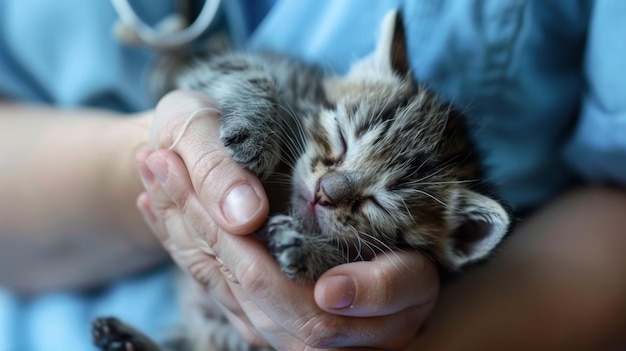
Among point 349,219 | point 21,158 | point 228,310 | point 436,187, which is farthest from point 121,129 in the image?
point 436,187

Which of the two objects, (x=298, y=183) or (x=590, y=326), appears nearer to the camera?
(x=298, y=183)

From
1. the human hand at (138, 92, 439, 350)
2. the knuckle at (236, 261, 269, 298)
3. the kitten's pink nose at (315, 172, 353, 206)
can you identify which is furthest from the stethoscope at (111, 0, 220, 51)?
the knuckle at (236, 261, 269, 298)

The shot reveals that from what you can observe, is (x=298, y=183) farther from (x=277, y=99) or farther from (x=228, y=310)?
(x=228, y=310)

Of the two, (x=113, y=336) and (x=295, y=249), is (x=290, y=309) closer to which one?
(x=295, y=249)

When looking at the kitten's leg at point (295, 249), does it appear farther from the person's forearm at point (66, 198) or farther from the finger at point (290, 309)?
the person's forearm at point (66, 198)

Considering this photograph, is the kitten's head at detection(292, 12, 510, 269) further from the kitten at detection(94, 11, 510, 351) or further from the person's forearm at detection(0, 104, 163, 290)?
the person's forearm at detection(0, 104, 163, 290)

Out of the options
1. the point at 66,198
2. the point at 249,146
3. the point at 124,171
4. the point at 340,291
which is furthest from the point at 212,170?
the point at 66,198
